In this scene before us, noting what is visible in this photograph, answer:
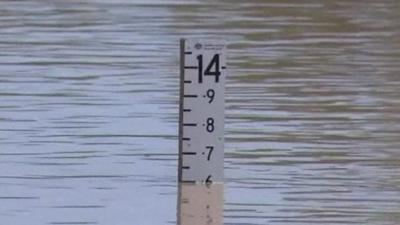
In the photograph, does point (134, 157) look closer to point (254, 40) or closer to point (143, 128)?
point (143, 128)

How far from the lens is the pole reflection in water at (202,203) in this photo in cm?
393

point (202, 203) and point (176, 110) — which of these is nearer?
point (202, 203)

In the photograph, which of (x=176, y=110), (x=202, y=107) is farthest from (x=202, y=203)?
(x=176, y=110)

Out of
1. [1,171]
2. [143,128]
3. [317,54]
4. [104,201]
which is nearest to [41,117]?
[143,128]

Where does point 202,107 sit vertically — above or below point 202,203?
above

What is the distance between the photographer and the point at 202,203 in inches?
155

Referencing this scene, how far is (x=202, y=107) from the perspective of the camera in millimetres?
3889

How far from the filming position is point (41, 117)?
5781mm

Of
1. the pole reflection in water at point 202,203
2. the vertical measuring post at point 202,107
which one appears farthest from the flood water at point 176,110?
the vertical measuring post at point 202,107

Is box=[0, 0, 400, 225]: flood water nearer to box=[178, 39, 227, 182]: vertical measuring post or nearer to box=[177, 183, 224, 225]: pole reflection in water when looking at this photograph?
box=[177, 183, 224, 225]: pole reflection in water

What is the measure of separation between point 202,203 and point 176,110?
2.05 metres

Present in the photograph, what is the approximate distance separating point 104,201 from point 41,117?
1251 mm

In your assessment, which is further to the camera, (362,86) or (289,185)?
(362,86)

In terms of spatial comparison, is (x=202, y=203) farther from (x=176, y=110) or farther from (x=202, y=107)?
(x=176, y=110)
